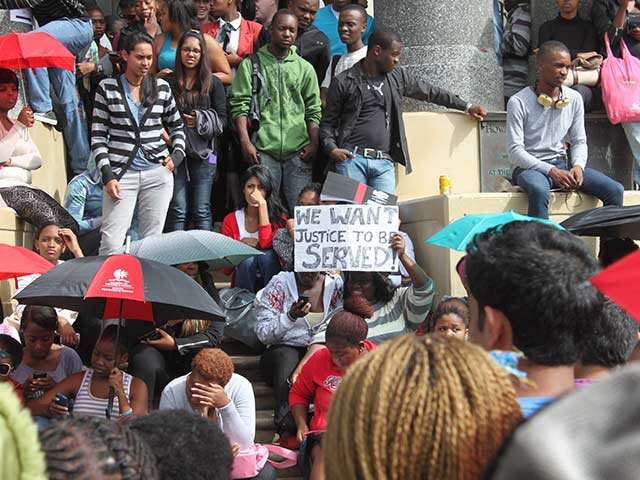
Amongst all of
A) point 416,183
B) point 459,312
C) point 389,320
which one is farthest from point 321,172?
point 459,312

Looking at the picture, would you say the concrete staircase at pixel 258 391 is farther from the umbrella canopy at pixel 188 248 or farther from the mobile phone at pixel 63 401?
the mobile phone at pixel 63 401

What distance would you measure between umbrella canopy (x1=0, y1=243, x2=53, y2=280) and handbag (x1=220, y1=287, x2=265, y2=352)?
5.36 ft

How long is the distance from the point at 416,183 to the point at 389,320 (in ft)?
8.96

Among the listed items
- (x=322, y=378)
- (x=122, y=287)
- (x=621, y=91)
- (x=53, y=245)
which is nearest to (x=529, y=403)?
(x=122, y=287)

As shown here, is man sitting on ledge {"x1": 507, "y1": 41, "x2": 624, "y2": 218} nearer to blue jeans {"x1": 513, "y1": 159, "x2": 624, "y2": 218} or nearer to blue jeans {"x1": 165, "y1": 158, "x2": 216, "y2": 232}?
blue jeans {"x1": 513, "y1": 159, "x2": 624, "y2": 218}

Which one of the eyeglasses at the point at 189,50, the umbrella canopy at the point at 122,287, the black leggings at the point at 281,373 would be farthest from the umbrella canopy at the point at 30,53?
the black leggings at the point at 281,373

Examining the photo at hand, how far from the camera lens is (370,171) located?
30.5 ft

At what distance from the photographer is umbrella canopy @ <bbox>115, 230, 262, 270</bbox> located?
24.0ft

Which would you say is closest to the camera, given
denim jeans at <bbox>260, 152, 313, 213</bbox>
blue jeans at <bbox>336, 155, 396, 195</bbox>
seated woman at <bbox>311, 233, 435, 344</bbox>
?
seated woman at <bbox>311, 233, 435, 344</bbox>

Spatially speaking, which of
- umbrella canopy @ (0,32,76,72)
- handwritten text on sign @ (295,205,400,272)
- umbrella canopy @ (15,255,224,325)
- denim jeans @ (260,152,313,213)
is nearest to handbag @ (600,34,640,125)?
denim jeans @ (260,152,313,213)

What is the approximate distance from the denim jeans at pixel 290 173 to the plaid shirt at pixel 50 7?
96.1 inches

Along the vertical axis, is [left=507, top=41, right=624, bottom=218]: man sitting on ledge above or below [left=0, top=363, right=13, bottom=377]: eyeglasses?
above

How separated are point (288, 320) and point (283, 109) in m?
2.78

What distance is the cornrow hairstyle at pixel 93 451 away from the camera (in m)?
2.00
